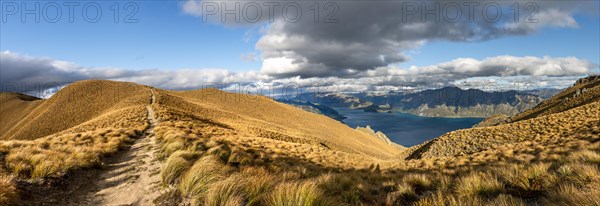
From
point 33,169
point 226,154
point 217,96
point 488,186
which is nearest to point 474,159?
point 488,186

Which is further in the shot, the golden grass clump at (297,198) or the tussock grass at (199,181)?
the tussock grass at (199,181)

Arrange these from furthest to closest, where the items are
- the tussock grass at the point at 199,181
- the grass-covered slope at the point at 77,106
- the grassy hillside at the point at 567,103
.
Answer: the grass-covered slope at the point at 77,106 < the grassy hillside at the point at 567,103 < the tussock grass at the point at 199,181

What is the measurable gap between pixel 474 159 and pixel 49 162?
68.4 feet

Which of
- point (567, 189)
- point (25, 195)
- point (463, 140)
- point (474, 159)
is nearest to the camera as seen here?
point (567, 189)

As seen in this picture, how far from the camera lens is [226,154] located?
1323 cm

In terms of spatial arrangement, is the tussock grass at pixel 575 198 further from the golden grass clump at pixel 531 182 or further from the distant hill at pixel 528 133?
the distant hill at pixel 528 133

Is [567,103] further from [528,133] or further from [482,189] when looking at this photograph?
[482,189]

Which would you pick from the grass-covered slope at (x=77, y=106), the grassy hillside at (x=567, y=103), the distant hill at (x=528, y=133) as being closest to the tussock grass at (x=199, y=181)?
the distant hill at (x=528, y=133)

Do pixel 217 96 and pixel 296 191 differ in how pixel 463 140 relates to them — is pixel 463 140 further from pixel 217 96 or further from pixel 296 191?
pixel 217 96

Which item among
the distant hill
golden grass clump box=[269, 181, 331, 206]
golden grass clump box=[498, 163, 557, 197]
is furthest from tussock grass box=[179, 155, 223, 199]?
the distant hill

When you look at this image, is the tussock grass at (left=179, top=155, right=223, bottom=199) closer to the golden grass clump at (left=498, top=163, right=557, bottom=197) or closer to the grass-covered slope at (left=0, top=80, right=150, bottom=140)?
the golden grass clump at (left=498, top=163, right=557, bottom=197)

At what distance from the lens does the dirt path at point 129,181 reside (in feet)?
24.0

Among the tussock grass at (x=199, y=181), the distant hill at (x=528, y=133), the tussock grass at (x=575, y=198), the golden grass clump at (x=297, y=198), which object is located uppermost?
the tussock grass at (x=575, y=198)

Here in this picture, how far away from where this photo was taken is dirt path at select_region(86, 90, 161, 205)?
730 cm
